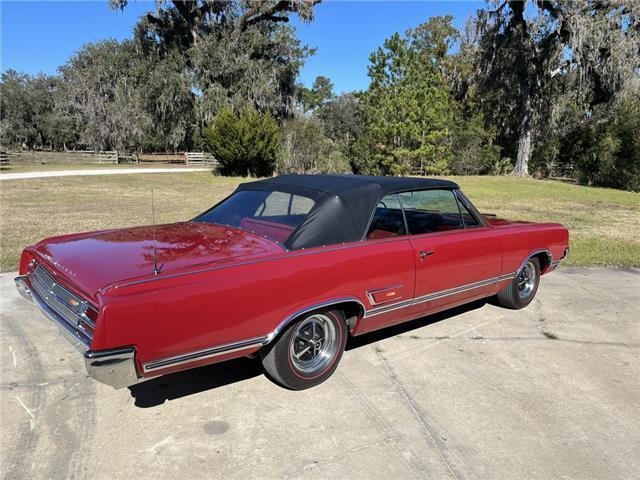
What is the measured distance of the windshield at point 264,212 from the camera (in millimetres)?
3492

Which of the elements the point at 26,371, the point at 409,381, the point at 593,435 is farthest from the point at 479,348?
the point at 26,371

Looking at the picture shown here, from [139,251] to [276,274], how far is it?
93 centimetres

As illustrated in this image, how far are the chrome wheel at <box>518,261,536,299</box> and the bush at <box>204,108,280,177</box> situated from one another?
2011 centimetres

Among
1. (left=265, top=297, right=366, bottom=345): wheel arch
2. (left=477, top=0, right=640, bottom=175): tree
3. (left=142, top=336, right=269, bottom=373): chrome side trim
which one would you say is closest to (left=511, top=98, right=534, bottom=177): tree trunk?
(left=477, top=0, right=640, bottom=175): tree

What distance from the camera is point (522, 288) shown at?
197 inches

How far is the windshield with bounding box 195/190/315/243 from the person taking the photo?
349cm

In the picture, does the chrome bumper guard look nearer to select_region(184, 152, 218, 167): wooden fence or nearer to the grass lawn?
the grass lawn

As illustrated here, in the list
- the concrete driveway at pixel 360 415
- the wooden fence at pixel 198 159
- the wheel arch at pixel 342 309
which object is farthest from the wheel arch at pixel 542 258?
the wooden fence at pixel 198 159

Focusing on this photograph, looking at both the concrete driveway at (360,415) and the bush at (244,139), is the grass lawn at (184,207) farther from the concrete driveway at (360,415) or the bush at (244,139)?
the concrete driveway at (360,415)

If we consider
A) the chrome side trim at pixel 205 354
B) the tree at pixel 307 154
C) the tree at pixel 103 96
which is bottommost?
the chrome side trim at pixel 205 354

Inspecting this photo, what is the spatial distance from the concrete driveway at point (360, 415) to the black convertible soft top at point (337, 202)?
101 centimetres

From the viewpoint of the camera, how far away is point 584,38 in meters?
24.3

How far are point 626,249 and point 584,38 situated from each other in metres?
20.7

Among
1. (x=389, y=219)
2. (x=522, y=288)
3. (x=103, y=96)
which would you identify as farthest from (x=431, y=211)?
(x=103, y=96)
